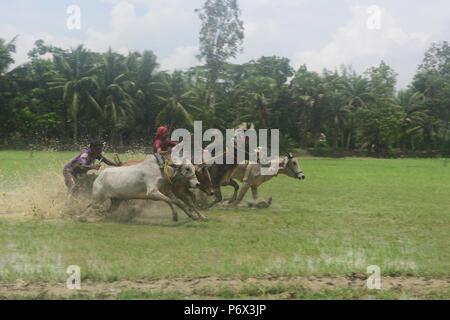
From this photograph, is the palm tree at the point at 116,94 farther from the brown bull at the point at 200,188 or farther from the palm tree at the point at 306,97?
the brown bull at the point at 200,188

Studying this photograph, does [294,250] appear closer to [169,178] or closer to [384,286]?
[384,286]

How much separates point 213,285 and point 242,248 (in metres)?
2.04

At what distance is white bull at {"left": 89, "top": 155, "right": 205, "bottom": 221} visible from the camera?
984 centimetres

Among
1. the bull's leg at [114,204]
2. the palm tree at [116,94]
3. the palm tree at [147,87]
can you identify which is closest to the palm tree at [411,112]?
the palm tree at [147,87]

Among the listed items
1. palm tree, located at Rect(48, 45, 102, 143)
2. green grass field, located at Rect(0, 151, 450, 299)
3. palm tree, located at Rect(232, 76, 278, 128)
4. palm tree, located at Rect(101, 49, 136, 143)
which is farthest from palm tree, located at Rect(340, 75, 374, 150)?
green grass field, located at Rect(0, 151, 450, 299)

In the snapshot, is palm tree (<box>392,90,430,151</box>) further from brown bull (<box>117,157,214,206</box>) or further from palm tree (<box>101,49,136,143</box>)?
brown bull (<box>117,157,214,206</box>)

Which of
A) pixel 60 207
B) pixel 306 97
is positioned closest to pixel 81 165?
pixel 60 207

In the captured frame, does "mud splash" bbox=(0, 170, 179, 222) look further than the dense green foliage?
No

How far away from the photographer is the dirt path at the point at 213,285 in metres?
5.35

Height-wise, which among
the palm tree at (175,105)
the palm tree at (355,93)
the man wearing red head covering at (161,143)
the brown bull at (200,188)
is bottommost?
the brown bull at (200,188)

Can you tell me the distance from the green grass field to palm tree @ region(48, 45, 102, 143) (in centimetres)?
3386

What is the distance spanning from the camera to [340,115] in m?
54.1

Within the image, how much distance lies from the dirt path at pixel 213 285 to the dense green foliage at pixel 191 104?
3785 centimetres

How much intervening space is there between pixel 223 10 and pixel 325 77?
65.8ft
